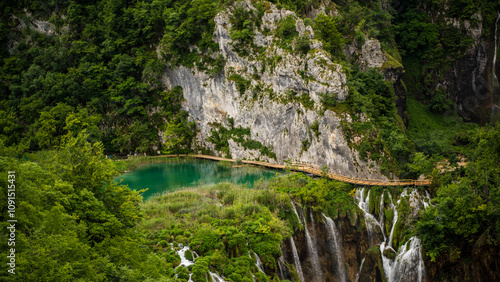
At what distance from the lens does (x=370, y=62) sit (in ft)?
138

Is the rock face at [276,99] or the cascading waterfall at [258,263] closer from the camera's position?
the cascading waterfall at [258,263]

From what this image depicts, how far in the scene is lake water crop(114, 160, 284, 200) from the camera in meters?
34.4

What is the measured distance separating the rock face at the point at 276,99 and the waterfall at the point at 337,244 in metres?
6.01

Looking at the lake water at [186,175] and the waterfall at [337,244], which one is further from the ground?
the lake water at [186,175]

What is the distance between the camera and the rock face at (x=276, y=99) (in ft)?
114

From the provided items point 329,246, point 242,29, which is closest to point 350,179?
point 329,246

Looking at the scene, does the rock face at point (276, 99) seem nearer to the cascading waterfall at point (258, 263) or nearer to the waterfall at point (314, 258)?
the waterfall at point (314, 258)

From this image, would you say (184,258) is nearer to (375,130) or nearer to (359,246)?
(359,246)

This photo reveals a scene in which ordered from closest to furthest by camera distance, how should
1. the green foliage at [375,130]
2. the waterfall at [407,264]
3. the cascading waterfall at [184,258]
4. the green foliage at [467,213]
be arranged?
1. the cascading waterfall at [184,258]
2. the green foliage at [467,213]
3. the waterfall at [407,264]
4. the green foliage at [375,130]

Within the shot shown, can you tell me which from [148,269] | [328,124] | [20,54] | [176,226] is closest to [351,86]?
[328,124]

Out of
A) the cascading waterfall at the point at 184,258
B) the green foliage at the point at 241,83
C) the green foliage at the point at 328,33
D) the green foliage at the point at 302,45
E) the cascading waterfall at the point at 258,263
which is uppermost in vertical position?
the green foliage at the point at 328,33

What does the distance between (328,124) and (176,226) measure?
17.3 metres

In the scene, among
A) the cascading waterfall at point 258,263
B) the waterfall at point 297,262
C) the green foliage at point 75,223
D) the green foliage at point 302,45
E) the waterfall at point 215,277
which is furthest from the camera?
the green foliage at point 302,45

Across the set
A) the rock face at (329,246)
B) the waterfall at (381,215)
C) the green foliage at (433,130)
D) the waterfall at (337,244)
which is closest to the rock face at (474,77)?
the green foliage at (433,130)
